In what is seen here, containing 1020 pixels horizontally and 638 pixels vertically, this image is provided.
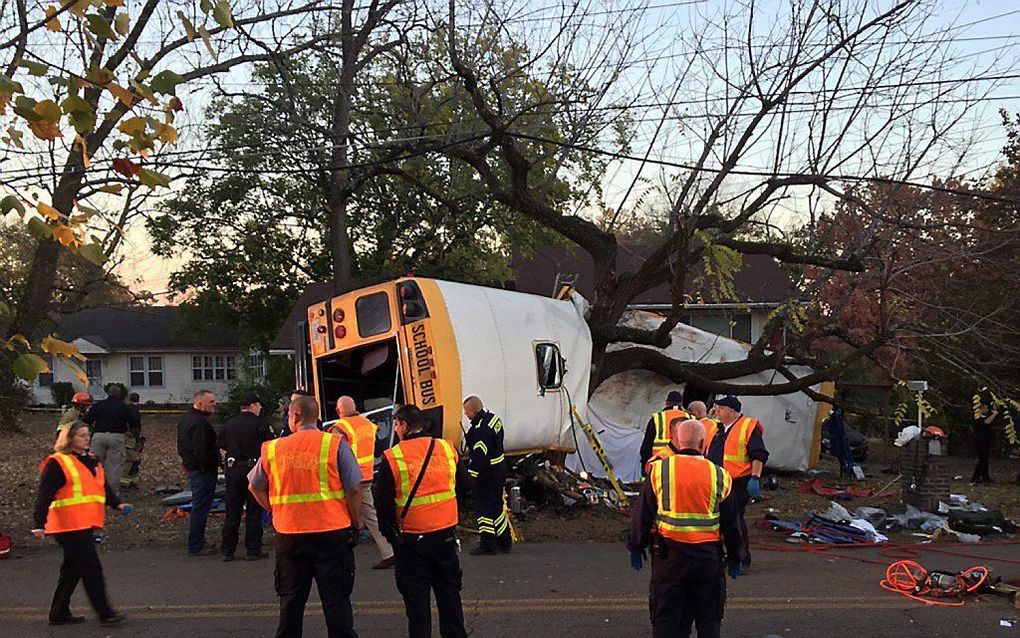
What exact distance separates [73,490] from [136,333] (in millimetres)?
38677

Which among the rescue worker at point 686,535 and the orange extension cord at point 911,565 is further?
the orange extension cord at point 911,565

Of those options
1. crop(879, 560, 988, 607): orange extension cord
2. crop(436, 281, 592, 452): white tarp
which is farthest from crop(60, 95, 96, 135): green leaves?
crop(436, 281, 592, 452): white tarp

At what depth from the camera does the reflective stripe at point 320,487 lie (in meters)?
6.11

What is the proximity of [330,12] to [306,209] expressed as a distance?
1088 cm

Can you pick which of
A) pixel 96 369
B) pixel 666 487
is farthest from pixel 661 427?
pixel 96 369

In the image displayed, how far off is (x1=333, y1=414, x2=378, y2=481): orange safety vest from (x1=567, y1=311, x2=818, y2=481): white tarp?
24.8ft

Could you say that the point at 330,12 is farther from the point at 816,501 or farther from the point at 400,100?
the point at 816,501

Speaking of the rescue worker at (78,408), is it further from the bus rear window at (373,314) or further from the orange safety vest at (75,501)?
the orange safety vest at (75,501)

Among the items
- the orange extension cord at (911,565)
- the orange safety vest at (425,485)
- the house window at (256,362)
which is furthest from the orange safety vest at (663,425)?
the house window at (256,362)

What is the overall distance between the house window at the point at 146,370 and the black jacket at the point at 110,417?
2973cm

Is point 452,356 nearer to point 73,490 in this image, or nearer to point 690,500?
point 73,490

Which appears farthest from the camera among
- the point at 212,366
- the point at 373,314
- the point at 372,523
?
the point at 212,366

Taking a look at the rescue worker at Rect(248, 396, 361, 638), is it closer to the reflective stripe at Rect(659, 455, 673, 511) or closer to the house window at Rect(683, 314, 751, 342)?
the reflective stripe at Rect(659, 455, 673, 511)

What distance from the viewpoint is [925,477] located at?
12812 mm
